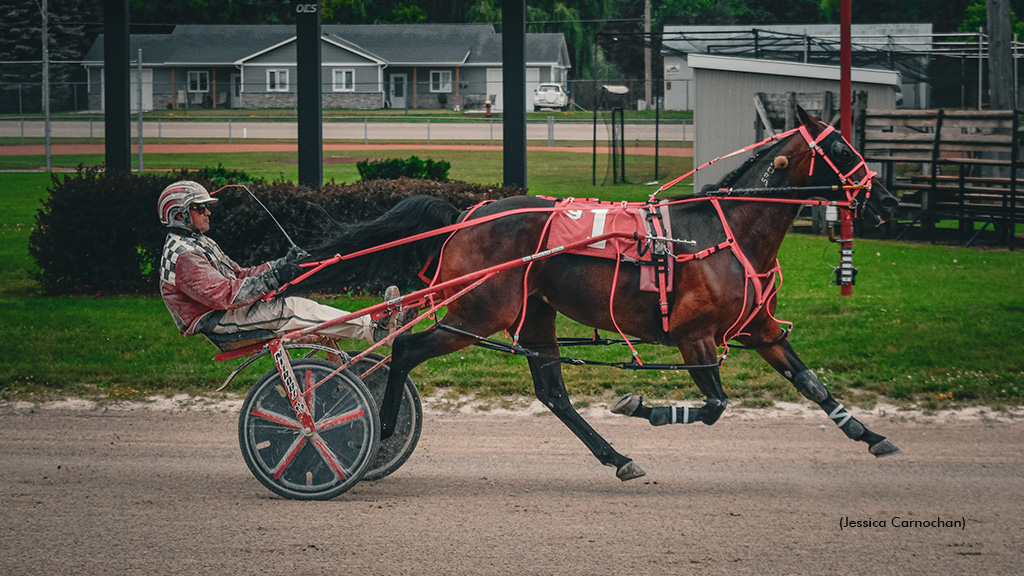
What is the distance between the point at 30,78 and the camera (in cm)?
3775

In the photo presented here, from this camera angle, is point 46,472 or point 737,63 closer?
point 46,472

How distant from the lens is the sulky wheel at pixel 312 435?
209 inches

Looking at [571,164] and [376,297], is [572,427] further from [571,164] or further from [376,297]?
[571,164]

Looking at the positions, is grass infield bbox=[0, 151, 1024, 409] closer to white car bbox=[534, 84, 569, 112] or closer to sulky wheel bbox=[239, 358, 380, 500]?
sulky wheel bbox=[239, 358, 380, 500]

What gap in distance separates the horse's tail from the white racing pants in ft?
1.05

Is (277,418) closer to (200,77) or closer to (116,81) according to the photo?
(116,81)

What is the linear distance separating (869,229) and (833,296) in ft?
19.1

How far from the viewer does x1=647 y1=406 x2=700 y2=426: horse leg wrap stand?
5305mm

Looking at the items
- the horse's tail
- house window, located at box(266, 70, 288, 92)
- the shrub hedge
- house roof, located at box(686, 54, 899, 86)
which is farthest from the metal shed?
house window, located at box(266, 70, 288, 92)

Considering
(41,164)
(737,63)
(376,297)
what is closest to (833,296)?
(376,297)

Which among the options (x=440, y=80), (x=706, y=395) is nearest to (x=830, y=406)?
(x=706, y=395)

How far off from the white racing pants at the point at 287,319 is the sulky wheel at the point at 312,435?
212 mm

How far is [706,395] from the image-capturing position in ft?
17.6

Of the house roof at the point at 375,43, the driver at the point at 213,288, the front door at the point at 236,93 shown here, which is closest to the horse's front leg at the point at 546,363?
the driver at the point at 213,288
